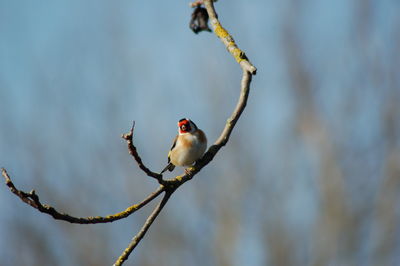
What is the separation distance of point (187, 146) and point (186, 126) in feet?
1.22

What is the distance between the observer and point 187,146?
4.55 m

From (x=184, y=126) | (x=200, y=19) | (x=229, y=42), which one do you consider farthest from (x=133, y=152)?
(x=184, y=126)

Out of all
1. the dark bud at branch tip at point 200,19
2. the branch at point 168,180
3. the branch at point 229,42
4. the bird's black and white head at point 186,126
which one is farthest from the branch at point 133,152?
the bird's black and white head at point 186,126

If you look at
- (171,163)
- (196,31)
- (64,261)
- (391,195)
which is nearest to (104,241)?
(64,261)

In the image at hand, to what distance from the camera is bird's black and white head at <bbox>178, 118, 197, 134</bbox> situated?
4.84 m

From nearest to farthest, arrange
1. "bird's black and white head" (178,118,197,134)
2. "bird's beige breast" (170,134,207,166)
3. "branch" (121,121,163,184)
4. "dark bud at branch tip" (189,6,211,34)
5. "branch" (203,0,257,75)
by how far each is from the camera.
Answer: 1. "branch" (121,121,163,184)
2. "branch" (203,0,257,75)
3. "dark bud at branch tip" (189,6,211,34)
4. "bird's beige breast" (170,134,207,166)
5. "bird's black and white head" (178,118,197,134)

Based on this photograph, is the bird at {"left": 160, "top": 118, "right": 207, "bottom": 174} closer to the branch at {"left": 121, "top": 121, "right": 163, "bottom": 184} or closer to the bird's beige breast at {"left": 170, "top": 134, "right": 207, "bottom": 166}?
the bird's beige breast at {"left": 170, "top": 134, "right": 207, "bottom": 166}

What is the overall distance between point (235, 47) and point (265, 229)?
1155cm

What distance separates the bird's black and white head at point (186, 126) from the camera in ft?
15.9

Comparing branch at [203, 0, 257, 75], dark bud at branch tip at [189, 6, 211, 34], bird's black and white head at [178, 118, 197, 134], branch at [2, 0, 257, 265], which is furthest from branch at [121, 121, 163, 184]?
bird's black and white head at [178, 118, 197, 134]

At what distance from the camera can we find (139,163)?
2672 millimetres

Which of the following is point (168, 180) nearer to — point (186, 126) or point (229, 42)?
point (229, 42)

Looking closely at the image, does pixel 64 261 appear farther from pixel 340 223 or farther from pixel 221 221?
pixel 340 223

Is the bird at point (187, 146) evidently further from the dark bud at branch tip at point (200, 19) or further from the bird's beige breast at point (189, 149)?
the dark bud at branch tip at point (200, 19)
